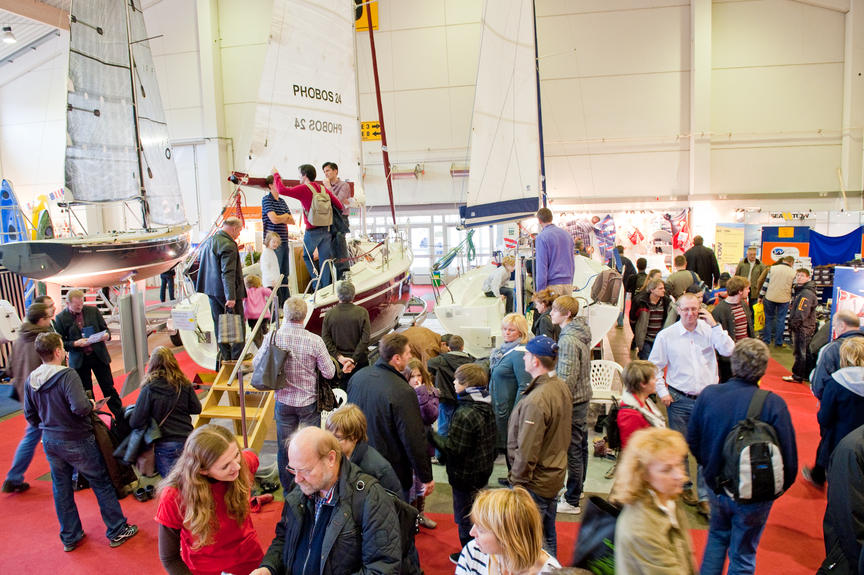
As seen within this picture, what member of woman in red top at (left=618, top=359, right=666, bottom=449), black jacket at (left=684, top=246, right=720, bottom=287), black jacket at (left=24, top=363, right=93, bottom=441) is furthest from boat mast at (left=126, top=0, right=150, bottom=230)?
black jacket at (left=684, top=246, right=720, bottom=287)

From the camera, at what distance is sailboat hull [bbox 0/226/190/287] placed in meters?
6.65

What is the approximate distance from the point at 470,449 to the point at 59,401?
271 cm

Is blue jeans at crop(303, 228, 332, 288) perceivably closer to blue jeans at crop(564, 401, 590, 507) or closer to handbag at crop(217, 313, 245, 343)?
handbag at crop(217, 313, 245, 343)

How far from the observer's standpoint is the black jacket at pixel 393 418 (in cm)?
288

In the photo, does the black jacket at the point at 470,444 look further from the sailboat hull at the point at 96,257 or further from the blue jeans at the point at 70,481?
the sailboat hull at the point at 96,257

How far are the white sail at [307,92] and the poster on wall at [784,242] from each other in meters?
8.05

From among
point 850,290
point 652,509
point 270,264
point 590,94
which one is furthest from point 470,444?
point 590,94

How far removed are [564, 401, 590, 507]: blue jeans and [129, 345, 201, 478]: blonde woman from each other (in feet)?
Answer: 8.67

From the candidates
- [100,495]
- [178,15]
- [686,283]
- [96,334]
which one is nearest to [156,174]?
[96,334]

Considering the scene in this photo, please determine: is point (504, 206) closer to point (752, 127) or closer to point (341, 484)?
point (341, 484)

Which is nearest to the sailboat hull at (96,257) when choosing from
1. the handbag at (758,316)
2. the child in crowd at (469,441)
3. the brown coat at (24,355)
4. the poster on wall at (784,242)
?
the brown coat at (24,355)

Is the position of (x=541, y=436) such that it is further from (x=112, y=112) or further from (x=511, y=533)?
(x=112, y=112)

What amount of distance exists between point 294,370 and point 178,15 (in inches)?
734

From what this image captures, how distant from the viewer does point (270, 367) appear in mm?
3559
